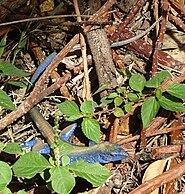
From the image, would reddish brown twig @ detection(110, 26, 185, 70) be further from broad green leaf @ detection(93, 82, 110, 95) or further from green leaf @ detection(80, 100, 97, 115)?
green leaf @ detection(80, 100, 97, 115)

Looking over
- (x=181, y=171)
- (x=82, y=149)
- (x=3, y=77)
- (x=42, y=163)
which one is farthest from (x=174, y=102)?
(x=3, y=77)

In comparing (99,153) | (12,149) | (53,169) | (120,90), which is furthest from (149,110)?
(12,149)

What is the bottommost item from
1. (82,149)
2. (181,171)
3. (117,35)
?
(181,171)

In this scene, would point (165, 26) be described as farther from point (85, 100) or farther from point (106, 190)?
point (106, 190)

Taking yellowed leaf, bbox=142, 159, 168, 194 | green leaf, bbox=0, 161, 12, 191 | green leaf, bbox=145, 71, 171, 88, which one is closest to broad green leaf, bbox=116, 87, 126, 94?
green leaf, bbox=145, 71, 171, 88

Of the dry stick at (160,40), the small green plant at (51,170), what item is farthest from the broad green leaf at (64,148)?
the dry stick at (160,40)

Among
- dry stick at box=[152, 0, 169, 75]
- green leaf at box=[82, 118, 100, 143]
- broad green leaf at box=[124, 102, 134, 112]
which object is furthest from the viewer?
dry stick at box=[152, 0, 169, 75]
